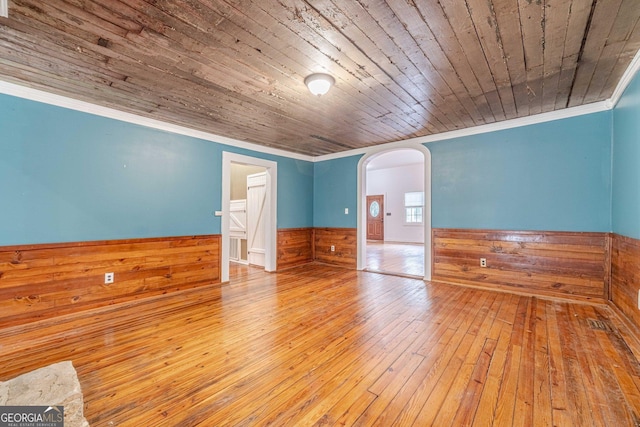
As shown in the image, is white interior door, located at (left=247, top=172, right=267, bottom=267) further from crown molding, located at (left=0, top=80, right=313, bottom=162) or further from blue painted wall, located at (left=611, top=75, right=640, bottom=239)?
blue painted wall, located at (left=611, top=75, right=640, bottom=239)

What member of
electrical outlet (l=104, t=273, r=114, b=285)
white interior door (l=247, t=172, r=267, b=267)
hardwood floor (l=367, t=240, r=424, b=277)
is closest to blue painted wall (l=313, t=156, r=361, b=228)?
hardwood floor (l=367, t=240, r=424, b=277)

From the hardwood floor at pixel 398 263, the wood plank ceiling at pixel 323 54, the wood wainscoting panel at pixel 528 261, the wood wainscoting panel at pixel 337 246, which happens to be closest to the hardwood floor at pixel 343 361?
the wood wainscoting panel at pixel 528 261

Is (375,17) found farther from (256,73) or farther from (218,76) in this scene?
(218,76)

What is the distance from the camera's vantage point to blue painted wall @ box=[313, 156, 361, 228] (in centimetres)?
541

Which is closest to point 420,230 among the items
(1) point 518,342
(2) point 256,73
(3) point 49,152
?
(1) point 518,342

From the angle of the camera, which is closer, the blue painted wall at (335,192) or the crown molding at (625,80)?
the crown molding at (625,80)

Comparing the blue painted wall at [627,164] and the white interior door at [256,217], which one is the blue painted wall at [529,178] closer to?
the blue painted wall at [627,164]

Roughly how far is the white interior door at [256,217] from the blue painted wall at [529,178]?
332 centimetres

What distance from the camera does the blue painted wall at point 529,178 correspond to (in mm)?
3215

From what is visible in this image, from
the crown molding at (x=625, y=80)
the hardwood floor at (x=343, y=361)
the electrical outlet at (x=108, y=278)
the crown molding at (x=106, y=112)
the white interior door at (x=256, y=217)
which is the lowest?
the hardwood floor at (x=343, y=361)

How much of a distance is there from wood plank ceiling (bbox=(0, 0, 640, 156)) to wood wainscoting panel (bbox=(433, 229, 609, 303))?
172 centimetres

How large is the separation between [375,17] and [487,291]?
12.2 feet

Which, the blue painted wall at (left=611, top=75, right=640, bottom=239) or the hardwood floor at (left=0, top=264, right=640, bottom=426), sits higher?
the blue painted wall at (left=611, top=75, right=640, bottom=239)

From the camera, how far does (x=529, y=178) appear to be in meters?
3.61
